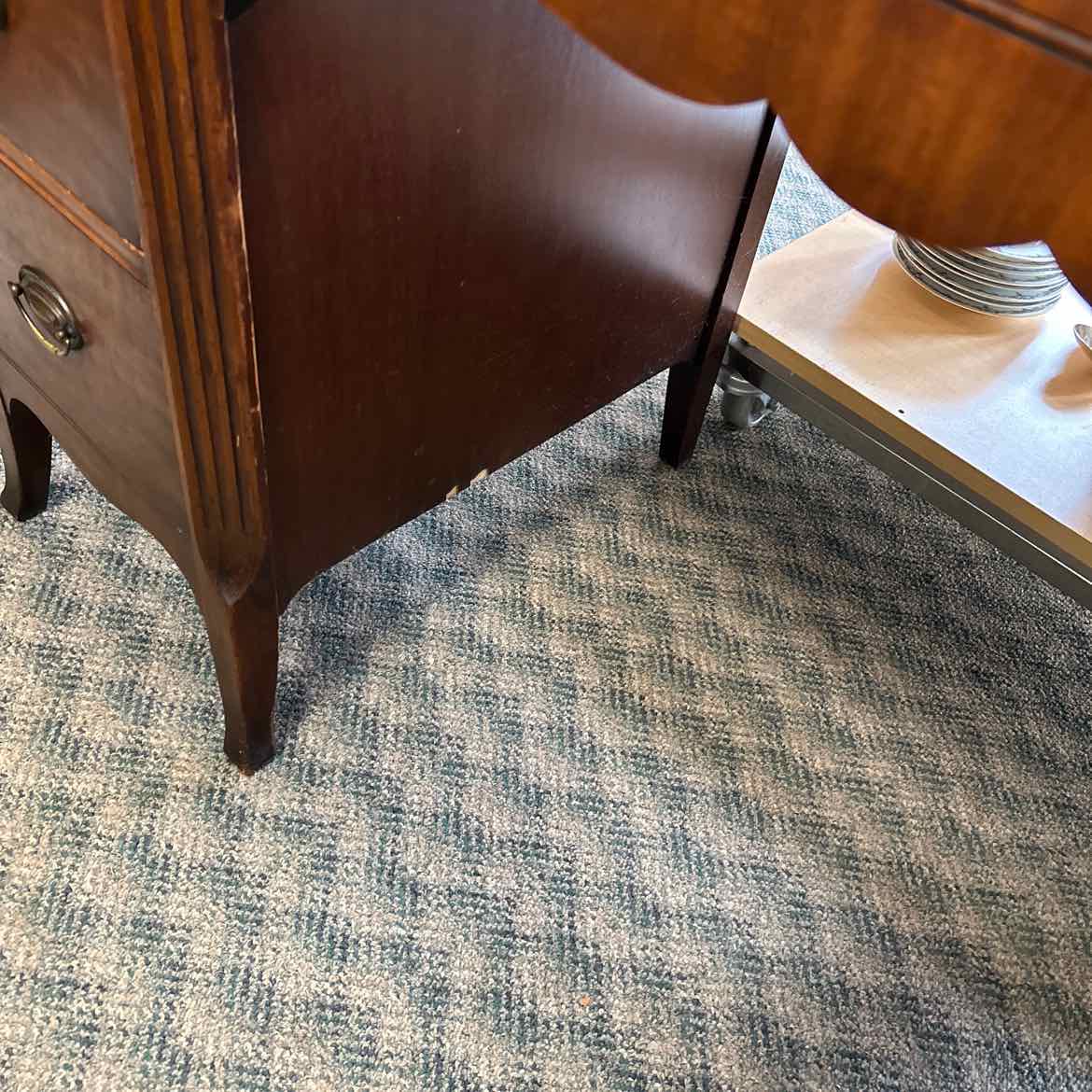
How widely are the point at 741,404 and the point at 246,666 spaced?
0.71 metres

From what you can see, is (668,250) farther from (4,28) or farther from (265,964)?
(265,964)

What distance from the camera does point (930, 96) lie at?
34cm

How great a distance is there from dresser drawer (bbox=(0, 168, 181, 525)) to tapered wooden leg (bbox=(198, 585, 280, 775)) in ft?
0.26

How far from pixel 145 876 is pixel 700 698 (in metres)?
0.52

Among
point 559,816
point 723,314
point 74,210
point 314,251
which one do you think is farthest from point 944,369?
point 74,210

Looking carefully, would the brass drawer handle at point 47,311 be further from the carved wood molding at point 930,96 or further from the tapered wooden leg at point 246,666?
the carved wood molding at point 930,96

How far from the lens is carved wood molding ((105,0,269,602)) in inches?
18.5

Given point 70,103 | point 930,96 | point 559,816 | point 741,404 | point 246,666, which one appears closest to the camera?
point 930,96

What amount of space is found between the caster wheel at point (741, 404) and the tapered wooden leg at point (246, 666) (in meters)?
0.64

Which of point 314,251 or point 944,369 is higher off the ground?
point 314,251


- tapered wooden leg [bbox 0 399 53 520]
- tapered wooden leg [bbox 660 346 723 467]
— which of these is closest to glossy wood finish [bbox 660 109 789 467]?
tapered wooden leg [bbox 660 346 723 467]

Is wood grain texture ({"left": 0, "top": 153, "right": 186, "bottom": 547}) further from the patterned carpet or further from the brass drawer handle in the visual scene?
the patterned carpet

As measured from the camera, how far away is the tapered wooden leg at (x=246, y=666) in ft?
2.52

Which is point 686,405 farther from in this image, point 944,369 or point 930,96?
point 930,96
